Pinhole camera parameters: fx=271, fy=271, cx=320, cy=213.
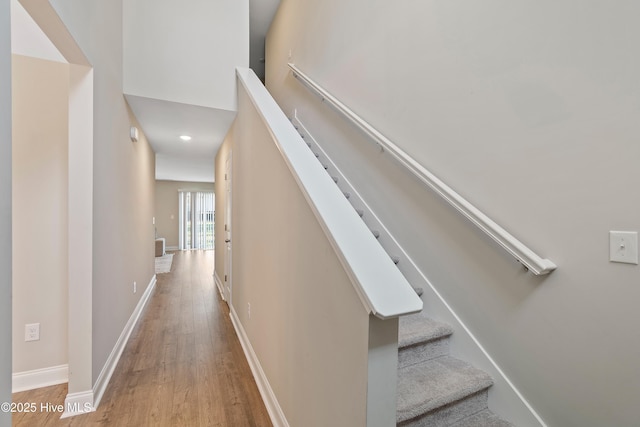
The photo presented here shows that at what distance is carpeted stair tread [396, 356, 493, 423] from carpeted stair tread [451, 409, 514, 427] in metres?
0.15

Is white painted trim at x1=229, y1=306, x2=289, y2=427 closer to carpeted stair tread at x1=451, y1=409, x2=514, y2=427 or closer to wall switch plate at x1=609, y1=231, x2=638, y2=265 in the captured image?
carpeted stair tread at x1=451, y1=409, x2=514, y2=427

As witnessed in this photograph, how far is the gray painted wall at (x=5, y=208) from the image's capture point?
34.0 inches

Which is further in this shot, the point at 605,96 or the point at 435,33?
the point at 435,33

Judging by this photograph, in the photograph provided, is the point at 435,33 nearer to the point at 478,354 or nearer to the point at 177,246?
the point at 478,354

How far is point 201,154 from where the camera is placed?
485cm

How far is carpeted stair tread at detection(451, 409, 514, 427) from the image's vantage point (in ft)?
4.34

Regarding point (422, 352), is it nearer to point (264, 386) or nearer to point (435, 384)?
A: point (435, 384)

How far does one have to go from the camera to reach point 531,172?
49.6 inches

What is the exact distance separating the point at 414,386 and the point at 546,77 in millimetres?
1540

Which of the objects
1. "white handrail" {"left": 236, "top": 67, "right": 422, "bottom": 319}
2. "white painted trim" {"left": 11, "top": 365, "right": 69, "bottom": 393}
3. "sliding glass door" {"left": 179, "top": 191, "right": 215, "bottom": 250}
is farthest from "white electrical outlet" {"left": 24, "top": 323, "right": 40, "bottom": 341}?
"sliding glass door" {"left": 179, "top": 191, "right": 215, "bottom": 250}

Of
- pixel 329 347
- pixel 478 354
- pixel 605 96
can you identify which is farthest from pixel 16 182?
pixel 605 96

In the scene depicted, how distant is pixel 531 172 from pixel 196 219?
10.3 meters

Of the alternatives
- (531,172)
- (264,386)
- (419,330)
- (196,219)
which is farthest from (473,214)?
(196,219)

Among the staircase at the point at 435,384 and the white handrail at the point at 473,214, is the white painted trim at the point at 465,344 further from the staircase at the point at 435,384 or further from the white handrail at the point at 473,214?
the white handrail at the point at 473,214
